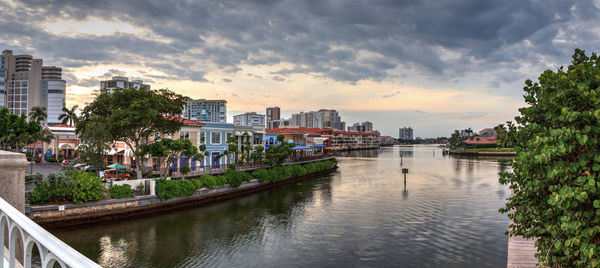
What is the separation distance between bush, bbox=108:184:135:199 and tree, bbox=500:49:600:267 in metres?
27.9

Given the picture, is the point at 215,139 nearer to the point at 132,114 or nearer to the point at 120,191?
the point at 132,114

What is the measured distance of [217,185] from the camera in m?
37.8

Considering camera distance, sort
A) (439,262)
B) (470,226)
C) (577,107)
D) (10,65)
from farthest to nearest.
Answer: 1. (10,65)
2. (470,226)
3. (439,262)
4. (577,107)

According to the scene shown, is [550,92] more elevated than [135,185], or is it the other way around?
[550,92]

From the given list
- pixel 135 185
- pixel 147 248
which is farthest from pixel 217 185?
pixel 147 248

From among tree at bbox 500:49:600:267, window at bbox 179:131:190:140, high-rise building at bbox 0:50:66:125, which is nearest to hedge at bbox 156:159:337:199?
window at bbox 179:131:190:140

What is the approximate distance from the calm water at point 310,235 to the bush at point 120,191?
2582mm

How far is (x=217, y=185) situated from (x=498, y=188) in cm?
3716

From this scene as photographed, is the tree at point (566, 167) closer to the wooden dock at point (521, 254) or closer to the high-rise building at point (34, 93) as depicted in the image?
the wooden dock at point (521, 254)

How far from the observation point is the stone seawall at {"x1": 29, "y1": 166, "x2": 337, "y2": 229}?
23.9 meters

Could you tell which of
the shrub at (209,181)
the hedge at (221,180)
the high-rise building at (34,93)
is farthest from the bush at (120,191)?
A: the high-rise building at (34,93)

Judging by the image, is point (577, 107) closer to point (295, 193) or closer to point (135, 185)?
point (135, 185)

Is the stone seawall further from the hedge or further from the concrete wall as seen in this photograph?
the concrete wall

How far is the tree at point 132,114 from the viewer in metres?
32.6
